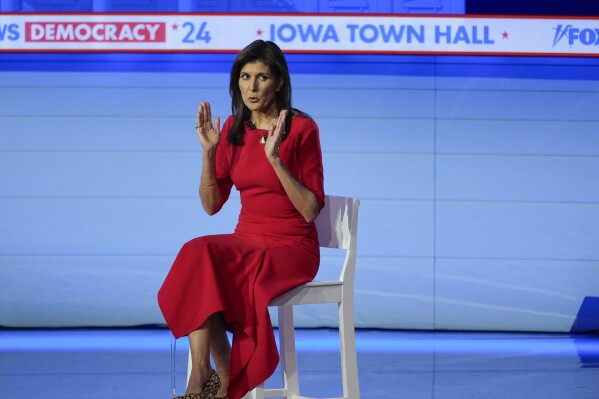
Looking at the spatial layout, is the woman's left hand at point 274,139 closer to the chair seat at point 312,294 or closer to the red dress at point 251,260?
the red dress at point 251,260

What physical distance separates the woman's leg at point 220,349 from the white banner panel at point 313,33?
2605 mm

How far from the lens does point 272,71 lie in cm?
263

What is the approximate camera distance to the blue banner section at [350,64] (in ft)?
16.2

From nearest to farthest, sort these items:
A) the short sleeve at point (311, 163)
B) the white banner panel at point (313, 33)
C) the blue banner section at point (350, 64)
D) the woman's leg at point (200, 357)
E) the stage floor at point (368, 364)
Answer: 1. the woman's leg at point (200, 357)
2. the short sleeve at point (311, 163)
3. the stage floor at point (368, 364)
4. the white banner panel at point (313, 33)
5. the blue banner section at point (350, 64)

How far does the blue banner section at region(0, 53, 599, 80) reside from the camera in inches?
195

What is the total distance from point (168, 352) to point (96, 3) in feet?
5.91

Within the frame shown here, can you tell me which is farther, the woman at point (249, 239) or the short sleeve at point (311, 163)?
the short sleeve at point (311, 163)

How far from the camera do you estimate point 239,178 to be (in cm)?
262

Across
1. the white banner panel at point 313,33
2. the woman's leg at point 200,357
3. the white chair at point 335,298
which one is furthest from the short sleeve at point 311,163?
the white banner panel at point 313,33

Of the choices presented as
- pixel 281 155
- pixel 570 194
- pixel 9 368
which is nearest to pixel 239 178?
pixel 281 155

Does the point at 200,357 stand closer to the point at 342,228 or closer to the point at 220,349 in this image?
the point at 220,349

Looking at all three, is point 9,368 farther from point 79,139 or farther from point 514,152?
point 514,152

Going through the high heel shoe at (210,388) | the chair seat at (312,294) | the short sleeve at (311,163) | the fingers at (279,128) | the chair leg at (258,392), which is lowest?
the chair leg at (258,392)

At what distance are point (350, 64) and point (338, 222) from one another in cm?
239
